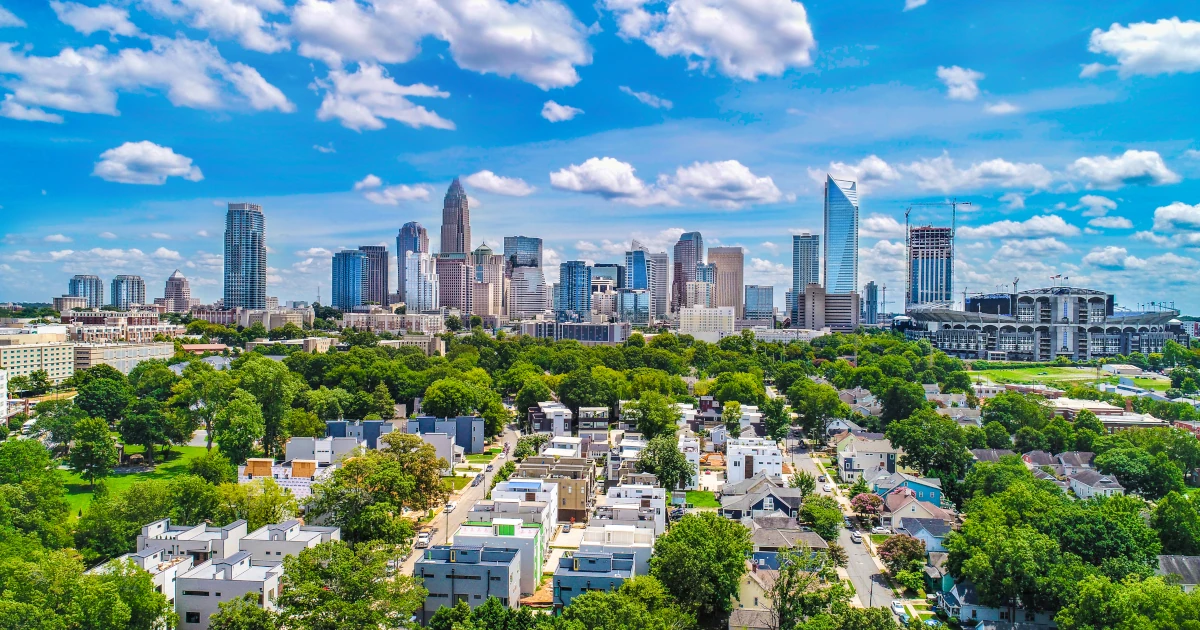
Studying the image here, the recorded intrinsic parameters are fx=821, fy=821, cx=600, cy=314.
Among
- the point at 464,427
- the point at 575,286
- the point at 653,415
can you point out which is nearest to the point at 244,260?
the point at 575,286

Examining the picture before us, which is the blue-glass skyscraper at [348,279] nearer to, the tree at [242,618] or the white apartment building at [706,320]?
the white apartment building at [706,320]

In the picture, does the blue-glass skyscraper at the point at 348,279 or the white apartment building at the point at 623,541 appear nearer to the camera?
the white apartment building at the point at 623,541

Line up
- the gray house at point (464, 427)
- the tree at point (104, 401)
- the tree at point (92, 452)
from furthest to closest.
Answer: the tree at point (104, 401)
the gray house at point (464, 427)
the tree at point (92, 452)

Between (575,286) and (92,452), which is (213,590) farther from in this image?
(575,286)

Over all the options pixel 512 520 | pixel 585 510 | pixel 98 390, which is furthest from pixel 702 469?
pixel 98 390

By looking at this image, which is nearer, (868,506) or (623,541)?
(623,541)

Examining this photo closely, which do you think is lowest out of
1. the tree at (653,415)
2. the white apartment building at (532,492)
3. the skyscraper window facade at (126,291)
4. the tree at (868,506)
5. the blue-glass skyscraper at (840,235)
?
the tree at (868,506)

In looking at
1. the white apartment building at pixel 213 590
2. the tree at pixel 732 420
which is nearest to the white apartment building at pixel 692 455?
the tree at pixel 732 420

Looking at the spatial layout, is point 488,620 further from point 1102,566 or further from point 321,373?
point 321,373
